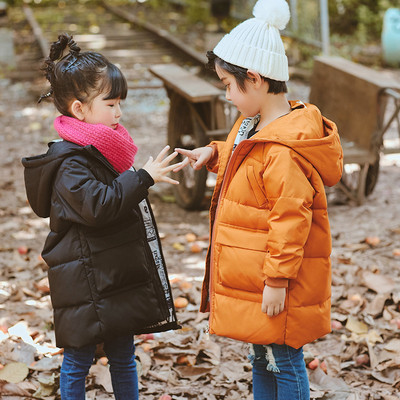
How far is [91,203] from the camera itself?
2324mm

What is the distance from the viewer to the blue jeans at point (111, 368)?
8.54 feet

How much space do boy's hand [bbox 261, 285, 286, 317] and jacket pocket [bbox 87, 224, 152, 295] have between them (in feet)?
1.73

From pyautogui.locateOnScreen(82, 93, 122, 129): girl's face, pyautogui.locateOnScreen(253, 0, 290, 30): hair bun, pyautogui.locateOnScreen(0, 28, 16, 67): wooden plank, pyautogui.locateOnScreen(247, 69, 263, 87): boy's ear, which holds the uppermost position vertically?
pyautogui.locateOnScreen(253, 0, 290, 30): hair bun

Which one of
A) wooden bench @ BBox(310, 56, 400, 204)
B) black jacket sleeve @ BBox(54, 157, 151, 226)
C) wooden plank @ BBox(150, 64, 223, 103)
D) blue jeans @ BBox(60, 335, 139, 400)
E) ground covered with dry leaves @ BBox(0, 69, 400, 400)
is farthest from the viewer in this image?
wooden bench @ BBox(310, 56, 400, 204)

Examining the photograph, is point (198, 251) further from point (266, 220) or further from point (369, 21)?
point (369, 21)

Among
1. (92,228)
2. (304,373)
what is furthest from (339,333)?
(92,228)

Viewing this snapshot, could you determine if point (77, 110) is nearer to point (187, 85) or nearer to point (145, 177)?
point (145, 177)

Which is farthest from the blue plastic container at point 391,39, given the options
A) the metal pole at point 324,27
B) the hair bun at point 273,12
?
the hair bun at point 273,12

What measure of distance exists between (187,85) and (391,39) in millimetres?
7816

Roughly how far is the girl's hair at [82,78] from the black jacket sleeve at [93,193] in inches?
10.3

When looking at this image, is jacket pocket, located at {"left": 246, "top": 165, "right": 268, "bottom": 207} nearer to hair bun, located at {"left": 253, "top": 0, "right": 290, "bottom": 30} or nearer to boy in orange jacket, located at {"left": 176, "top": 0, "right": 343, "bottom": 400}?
boy in orange jacket, located at {"left": 176, "top": 0, "right": 343, "bottom": 400}

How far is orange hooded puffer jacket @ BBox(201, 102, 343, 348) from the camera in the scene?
223cm

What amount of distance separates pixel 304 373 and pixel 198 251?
2561 millimetres

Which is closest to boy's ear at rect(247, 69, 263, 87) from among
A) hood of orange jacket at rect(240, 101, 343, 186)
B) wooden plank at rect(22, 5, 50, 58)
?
hood of orange jacket at rect(240, 101, 343, 186)
